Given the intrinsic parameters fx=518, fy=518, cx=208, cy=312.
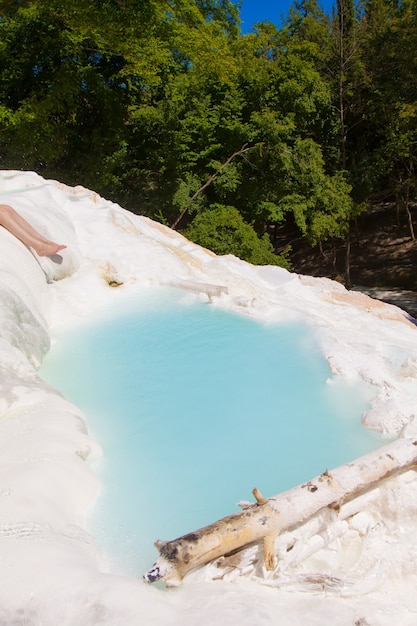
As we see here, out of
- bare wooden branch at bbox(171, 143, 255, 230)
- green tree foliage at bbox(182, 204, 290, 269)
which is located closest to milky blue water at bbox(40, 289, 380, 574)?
green tree foliage at bbox(182, 204, 290, 269)

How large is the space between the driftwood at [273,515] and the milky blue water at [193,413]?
30 centimetres

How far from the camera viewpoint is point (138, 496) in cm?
Answer: 340

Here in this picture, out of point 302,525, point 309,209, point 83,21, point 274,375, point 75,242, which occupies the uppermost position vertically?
point 83,21

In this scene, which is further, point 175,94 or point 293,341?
point 175,94

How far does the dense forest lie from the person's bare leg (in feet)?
24.0

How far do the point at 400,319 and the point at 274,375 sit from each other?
4015 millimetres

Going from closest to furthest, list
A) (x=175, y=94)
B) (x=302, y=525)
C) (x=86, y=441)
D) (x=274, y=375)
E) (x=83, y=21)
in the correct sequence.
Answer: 1. (x=302, y=525)
2. (x=86, y=441)
3. (x=274, y=375)
4. (x=83, y=21)
5. (x=175, y=94)

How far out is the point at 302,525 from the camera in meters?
3.05

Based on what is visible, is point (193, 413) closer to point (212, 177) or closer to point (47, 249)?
point (47, 249)

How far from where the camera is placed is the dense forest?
15250 millimetres

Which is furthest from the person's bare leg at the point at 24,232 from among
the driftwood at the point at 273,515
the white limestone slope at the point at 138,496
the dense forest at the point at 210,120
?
the dense forest at the point at 210,120

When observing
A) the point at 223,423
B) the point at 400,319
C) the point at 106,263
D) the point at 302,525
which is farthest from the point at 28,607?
the point at 400,319

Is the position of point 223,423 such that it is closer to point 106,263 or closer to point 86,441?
point 86,441

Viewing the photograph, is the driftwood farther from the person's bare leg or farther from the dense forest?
the dense forest
